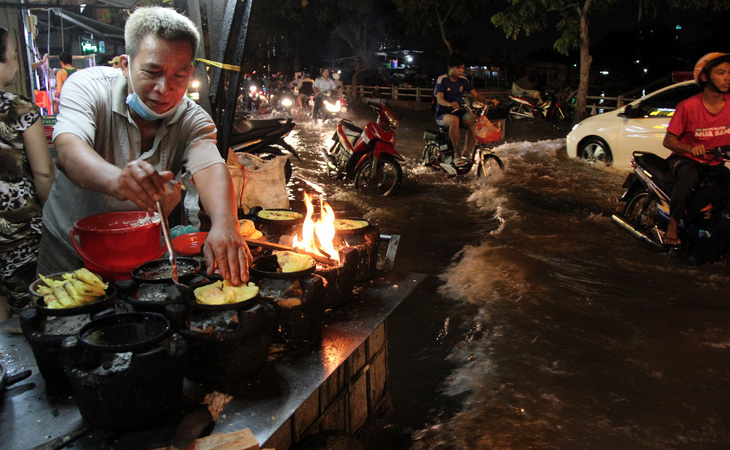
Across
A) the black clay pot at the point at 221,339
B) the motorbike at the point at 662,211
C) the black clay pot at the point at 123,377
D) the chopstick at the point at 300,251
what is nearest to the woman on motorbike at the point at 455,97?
the motorbike at the point at 662,211

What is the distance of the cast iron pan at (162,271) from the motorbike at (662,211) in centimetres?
546

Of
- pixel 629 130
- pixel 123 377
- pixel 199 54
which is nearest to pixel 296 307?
pixel 123 377

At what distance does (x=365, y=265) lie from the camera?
10.6 feet

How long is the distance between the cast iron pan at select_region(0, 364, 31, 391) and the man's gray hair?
142 centimetres

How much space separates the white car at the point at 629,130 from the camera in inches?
377

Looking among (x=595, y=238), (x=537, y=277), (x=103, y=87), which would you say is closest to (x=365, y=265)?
(x=103, y=87)

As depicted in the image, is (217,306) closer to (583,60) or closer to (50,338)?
(50,338)

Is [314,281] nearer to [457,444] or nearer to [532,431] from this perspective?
[457,444]

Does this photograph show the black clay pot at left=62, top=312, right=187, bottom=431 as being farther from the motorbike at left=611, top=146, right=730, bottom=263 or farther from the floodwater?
the motorbike at left=611, top=146, right=730, bottom=263

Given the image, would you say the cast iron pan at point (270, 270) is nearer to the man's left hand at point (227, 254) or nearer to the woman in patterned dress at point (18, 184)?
the man's left hand at point (227, 254)

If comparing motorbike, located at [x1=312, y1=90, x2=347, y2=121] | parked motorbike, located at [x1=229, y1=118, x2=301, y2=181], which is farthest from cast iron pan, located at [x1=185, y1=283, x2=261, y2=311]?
motorbike, located at [x1=312, y1=90, x2=347, y2=121]

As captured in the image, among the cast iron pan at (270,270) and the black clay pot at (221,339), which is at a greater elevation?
the cast iron pan at (270,270)

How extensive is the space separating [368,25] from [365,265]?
3478 centimetres

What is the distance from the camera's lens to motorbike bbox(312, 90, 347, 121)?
20.1 m
